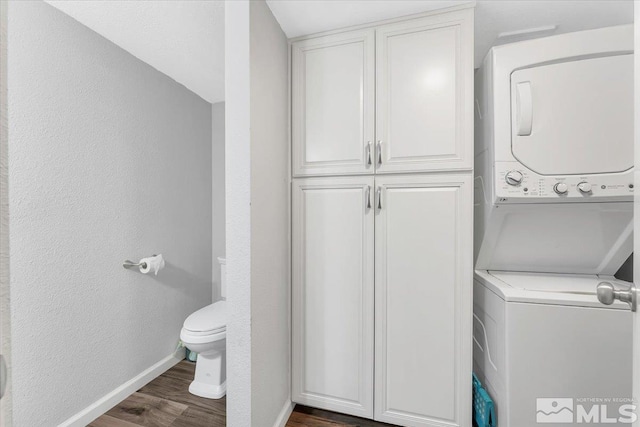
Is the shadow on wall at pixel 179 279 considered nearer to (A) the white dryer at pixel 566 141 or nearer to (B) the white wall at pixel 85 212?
(B) the white wall at pixel 85 212

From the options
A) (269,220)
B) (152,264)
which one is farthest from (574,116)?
(152,264)

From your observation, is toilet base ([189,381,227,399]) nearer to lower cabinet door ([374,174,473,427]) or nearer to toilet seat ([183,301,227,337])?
toilet seat ([183,301,227,337])

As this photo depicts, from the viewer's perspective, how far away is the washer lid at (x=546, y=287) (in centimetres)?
118

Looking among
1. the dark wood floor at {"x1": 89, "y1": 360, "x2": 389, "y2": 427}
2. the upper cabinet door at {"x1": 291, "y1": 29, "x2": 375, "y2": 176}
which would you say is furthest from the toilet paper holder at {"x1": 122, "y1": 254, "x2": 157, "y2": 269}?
the upper cabinet door at {"x1": 291, "y1": 29, "x2": 375, "y2": 176}

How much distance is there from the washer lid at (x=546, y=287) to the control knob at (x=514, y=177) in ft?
1.64

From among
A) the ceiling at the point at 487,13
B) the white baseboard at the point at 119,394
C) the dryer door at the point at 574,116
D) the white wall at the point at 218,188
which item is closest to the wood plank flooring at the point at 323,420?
the white baseboard at the point at 119,394

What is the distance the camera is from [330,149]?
5.14 ft

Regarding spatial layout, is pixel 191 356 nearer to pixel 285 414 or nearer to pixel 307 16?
pixel 285 414

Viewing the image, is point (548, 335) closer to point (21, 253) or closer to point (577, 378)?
point (577, 378)

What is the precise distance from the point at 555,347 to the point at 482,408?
47 cm

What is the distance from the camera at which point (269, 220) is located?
1.39 meters

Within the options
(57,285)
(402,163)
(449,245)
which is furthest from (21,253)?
(449,245)

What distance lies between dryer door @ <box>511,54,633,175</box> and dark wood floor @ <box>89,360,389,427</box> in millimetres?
1629

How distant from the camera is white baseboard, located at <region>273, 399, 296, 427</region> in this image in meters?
1.47
